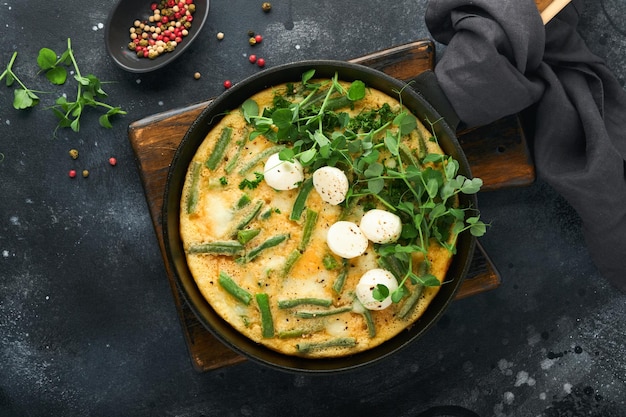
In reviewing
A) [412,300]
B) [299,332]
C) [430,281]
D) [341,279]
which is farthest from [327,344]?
[430,281]

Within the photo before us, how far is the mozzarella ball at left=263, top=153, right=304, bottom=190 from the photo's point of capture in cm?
228

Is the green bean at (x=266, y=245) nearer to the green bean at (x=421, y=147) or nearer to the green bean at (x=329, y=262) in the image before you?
the green bean at (x=329, y=262)

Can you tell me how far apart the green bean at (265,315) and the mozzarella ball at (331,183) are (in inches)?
17.4

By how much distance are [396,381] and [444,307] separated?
800mm

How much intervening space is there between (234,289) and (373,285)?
1.71 feet

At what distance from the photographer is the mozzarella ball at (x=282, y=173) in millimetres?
2277

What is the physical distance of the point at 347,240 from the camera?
2.28 meters

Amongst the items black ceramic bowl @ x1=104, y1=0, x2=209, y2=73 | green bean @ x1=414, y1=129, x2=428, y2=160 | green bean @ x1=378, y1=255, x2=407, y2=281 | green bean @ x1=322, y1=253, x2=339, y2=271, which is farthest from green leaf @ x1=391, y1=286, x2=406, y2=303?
black ceramic bowl @ x1=104, y1=0, x2=209, y2=73

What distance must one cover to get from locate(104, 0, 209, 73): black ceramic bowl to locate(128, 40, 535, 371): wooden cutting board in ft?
1.11

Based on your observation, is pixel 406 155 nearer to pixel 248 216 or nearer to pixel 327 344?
pixel 248 216

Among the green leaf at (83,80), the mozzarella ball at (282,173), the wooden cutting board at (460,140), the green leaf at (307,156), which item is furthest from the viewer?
the green leaf at (83,80)

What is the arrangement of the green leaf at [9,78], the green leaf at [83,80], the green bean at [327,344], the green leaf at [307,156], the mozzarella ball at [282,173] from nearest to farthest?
1. the green leaf at [307,156]
2. the mozzarella ball at [282,173]
3. the green bean at [327,344]
4. the green leaf at [83,80]
5. the green leaf at [9,78]

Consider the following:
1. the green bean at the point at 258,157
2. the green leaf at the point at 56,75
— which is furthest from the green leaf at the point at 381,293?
the green leaf at the point at 56,75

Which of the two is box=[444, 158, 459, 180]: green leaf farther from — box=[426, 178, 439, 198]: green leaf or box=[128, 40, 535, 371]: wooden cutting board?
box=[128, 40, 535, 371]: wooden cutting board
